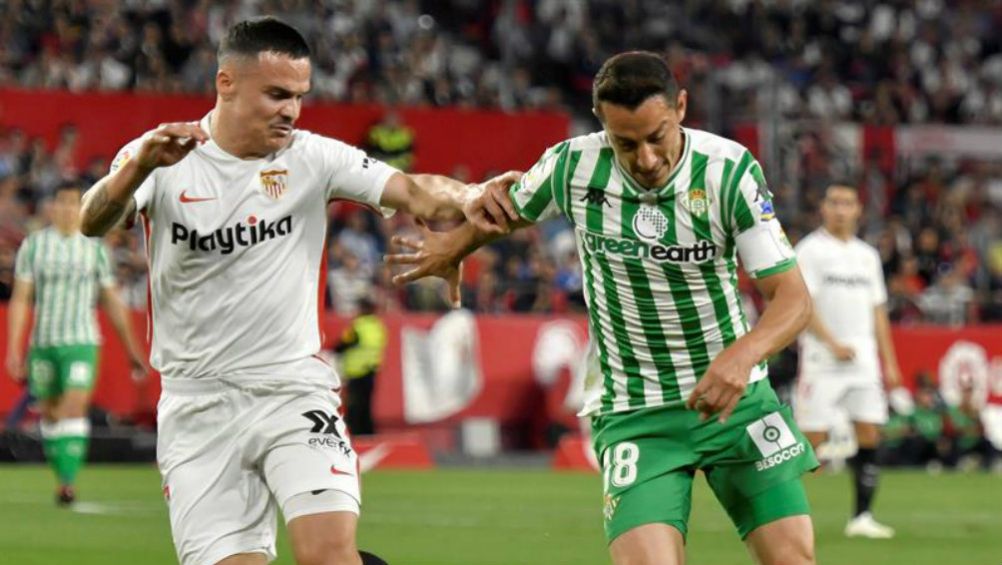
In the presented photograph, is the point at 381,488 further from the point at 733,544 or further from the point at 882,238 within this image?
the point at 882,238

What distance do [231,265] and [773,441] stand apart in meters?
1.99

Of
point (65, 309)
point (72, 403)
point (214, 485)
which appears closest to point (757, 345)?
point (214, 485)

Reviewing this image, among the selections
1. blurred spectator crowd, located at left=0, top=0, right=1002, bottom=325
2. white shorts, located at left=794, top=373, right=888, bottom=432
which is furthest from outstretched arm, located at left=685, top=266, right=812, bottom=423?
blurred spectator crowd, located at left=0, top=0, right=1002, bottom=325

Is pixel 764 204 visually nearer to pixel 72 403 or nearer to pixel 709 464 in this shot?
pixel 709 464

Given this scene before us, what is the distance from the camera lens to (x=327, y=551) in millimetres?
6320

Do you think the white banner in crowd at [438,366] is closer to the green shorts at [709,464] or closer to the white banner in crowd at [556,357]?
the white banner in crowd at [556,357]

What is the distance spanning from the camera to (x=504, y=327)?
22.5m

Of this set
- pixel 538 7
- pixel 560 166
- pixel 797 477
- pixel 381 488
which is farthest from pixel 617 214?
pixel 538 7

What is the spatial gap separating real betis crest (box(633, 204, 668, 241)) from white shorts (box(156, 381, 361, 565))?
1256 mm

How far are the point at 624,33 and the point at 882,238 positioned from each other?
613 cm

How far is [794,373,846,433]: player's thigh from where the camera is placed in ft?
47.3

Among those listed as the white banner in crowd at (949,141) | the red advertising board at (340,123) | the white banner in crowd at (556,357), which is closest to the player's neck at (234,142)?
the white banner in crowd at (556,357)

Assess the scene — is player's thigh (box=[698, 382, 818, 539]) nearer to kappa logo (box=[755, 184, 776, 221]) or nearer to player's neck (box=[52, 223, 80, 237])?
kappa logo (box=[755, 184, 776, 221])

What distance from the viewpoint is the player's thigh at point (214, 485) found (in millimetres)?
6520
